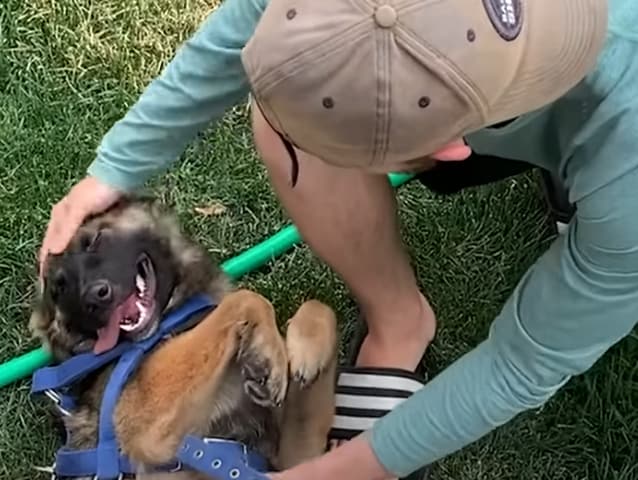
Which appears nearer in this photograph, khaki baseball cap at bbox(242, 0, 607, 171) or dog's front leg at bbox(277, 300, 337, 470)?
khaki baseball cap at bbox(242, 0, 607, 171)

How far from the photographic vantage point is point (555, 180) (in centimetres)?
259

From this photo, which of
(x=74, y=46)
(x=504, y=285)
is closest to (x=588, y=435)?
(x=504, y=285)

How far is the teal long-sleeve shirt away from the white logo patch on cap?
0.37 metres

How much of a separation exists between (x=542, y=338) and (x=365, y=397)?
746mm

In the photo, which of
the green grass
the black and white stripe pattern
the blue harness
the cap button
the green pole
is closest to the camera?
the cap button

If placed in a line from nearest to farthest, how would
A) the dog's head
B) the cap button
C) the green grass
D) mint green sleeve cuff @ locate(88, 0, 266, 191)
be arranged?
the cap button < mint green sleeve cuff @ locate(88, 0, 266, 191) < the dog's head < the green grass

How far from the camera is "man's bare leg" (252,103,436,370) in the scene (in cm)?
251


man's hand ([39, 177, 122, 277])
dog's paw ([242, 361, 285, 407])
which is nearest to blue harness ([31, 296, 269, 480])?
dog's paw ([242, 361, 285, 407])

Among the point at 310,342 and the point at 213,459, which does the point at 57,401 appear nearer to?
the point at 213,459

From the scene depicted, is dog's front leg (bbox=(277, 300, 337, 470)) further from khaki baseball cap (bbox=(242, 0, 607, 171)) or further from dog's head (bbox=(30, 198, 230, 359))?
khaki baseball cap (bbox=(242, 0, 607, 171))

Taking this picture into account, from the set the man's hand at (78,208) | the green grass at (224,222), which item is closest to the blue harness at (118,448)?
the man's hand at (78,208)

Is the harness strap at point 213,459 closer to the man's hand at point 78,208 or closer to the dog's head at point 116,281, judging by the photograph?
the dog's head at point 116,281

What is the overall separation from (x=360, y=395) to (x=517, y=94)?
125 centimetres

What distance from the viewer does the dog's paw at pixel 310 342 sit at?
2.55 meters
